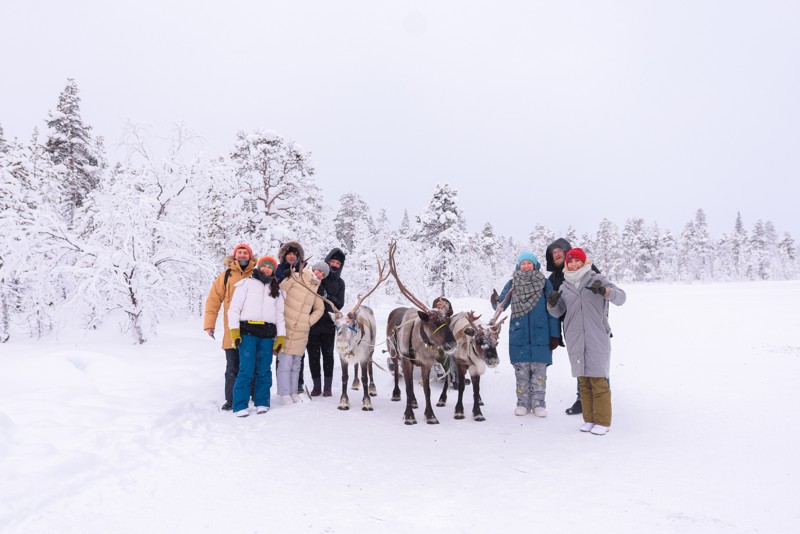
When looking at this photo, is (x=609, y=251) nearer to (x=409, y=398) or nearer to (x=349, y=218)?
(x=349, y=218)

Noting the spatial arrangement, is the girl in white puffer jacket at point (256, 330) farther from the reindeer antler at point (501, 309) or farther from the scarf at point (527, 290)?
the scarf at point (527, 290)

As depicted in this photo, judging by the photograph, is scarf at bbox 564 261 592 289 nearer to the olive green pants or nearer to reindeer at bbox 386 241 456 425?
the olive green pants

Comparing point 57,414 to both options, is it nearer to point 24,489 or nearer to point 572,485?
point 24,489

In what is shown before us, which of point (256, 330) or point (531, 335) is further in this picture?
point (531, 335)

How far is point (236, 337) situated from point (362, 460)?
270 centimetres

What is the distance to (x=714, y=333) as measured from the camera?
461 inches

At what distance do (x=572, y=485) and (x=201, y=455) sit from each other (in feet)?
12.2

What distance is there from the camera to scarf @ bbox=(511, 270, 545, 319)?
6.37 meters

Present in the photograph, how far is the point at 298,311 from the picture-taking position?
6793 millimetres

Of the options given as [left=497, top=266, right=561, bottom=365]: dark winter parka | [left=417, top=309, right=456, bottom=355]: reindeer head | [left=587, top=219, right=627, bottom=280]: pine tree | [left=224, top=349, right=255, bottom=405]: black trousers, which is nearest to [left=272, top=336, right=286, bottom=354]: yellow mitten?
[left=224, top=349, right=255, bottom=405]: black trousers

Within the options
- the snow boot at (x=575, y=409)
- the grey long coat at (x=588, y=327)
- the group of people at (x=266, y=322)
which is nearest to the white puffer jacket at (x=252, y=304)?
the group of people at (x=266, y=322)

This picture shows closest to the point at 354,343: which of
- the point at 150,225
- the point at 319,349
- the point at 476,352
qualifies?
the point at 319,349

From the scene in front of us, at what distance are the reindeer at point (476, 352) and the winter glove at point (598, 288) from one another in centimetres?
133

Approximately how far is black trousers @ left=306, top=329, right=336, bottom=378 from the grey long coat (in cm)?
409
